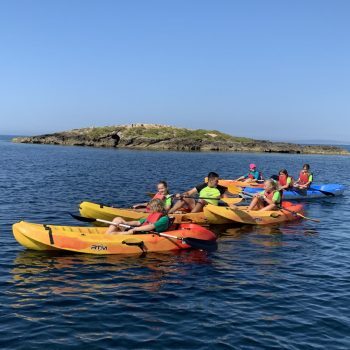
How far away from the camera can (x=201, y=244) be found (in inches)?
512

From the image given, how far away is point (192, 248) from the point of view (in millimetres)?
13328

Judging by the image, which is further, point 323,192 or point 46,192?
point 323,192

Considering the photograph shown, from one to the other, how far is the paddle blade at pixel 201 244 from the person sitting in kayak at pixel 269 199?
5.67m

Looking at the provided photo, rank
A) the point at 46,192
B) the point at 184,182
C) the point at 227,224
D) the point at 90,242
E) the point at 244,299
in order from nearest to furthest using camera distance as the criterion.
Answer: the point at 244,299 → the point at 90,242 → the point at 227,224 → the point at 46,192 → the point at 184,182

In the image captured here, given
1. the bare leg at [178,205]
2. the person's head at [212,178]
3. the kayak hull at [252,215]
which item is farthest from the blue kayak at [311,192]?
the bare leg at [178,205]

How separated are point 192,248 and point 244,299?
4.02 m

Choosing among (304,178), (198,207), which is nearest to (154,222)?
(198,207)

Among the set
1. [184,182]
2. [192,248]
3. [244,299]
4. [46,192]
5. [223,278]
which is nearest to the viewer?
[244,299]

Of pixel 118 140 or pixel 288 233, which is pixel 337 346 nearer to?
pixel 288 233

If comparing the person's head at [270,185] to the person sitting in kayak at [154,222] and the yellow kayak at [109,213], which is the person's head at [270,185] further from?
the person sitting in kayak at [154,222]

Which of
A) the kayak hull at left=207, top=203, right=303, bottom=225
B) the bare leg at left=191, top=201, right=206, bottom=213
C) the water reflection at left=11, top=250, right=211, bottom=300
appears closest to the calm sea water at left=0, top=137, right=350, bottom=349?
the water reflection at left=11, top=250, right=211, bottom=300

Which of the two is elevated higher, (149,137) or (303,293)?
(149,137)

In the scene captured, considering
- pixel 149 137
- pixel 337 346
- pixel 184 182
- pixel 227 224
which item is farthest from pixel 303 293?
pixel 149 137

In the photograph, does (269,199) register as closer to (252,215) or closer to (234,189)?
(252,215)
